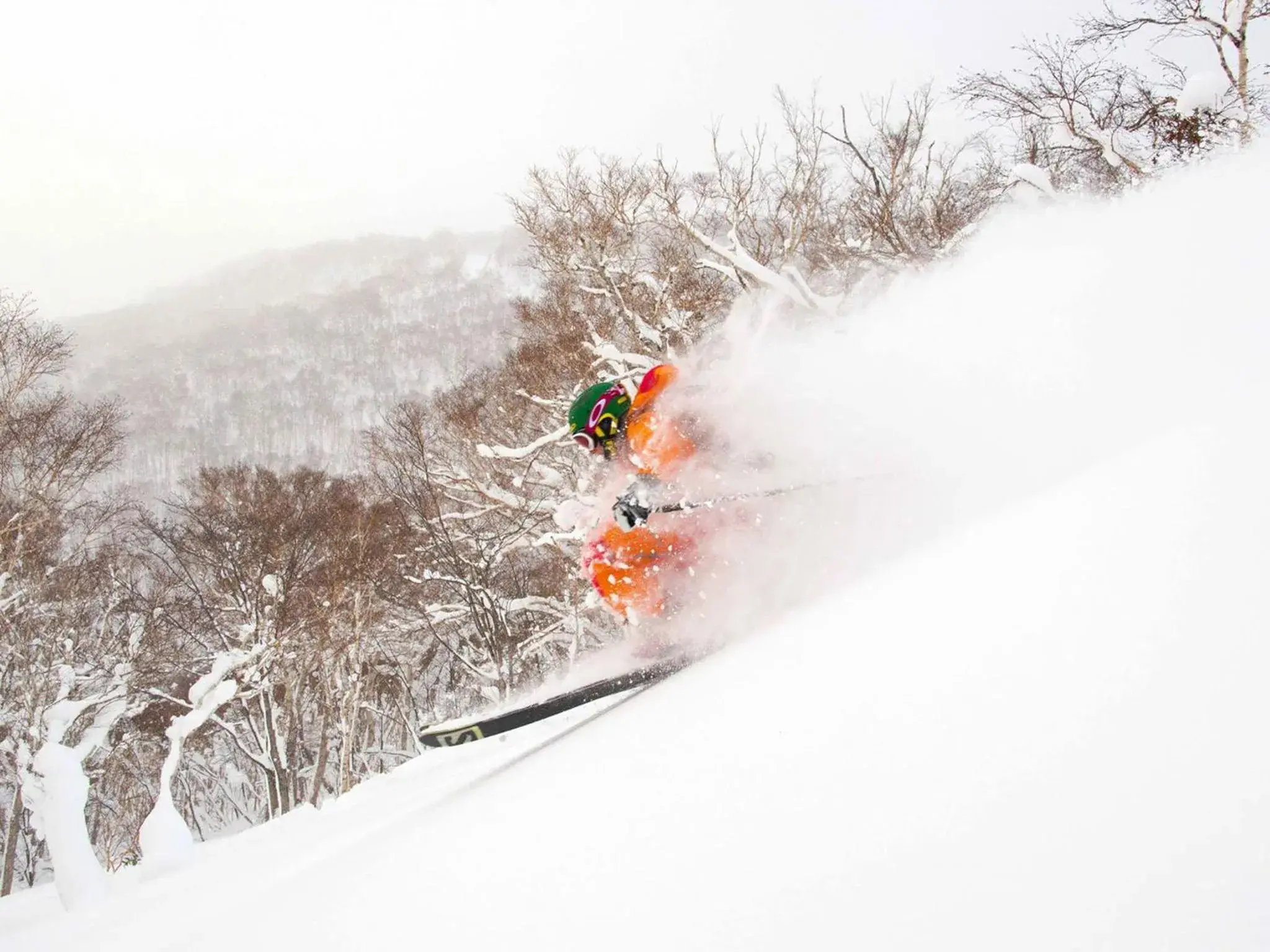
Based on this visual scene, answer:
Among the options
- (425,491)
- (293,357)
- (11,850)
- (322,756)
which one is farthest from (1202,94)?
(293,357)

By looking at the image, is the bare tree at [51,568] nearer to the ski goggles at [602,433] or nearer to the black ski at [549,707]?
the black ski at [549,707]

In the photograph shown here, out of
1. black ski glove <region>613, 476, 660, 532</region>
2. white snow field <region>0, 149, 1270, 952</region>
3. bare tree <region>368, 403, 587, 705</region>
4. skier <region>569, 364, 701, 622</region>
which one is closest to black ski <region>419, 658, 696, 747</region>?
white snow field <region>0, 149, 1270, 952</region>

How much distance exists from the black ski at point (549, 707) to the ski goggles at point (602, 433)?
5.93 feet

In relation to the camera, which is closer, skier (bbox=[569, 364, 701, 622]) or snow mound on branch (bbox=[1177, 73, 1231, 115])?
skier (bbox=[569, 364, 701, 622])

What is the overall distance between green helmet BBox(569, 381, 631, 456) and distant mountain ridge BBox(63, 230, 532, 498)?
97.3 meters

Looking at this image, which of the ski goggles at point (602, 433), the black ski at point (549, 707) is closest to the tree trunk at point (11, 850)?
the black ski at point (549, 707)

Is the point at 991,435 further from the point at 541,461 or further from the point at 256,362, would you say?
the point at 256,362

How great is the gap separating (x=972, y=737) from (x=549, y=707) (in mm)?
3567

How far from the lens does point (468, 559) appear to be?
1426 cm

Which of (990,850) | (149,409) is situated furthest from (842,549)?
(149,409)

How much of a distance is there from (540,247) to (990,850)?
13945 millimetres

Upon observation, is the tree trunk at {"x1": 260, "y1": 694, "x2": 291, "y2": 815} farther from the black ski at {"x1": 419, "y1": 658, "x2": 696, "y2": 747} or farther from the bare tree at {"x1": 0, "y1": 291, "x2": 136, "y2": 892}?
the black ski at {"x1": 419, "y1": 658, "x2": 696, "y2": 747}

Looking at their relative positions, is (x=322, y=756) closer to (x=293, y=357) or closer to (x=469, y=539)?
(x=469, y=539)

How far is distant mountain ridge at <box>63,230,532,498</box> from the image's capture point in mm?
113625
